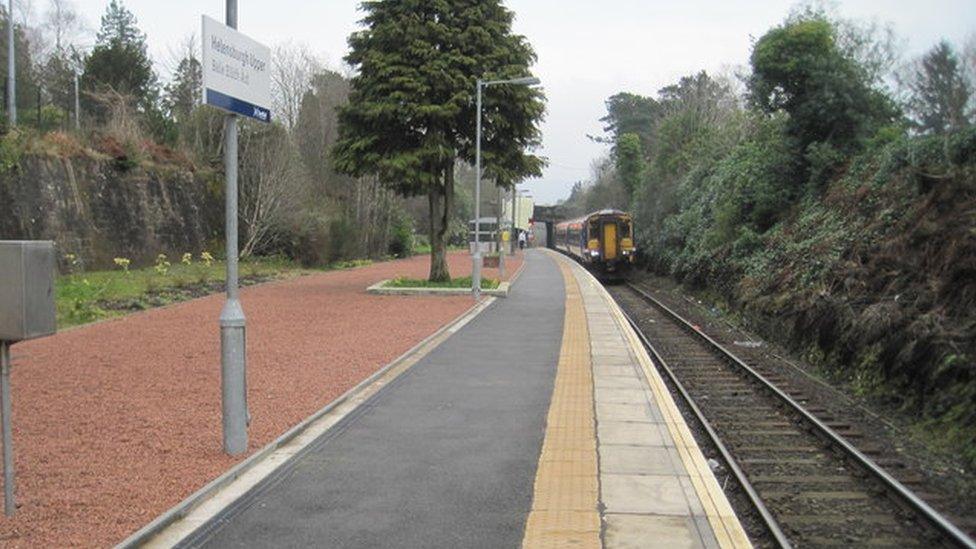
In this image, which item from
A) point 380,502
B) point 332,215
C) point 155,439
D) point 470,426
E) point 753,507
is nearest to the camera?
point 380,502

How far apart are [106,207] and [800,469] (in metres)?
Answer: 27.1

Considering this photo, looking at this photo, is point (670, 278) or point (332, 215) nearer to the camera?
point (670, 278)

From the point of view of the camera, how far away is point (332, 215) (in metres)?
42.4

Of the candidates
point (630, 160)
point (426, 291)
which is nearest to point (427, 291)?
point (426, 291)

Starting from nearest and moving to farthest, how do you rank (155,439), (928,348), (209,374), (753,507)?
(753,507) < (155,439) < (928,348) < (209,374)

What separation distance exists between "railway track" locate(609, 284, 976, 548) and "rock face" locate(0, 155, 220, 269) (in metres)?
20.2

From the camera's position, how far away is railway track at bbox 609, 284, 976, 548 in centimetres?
615

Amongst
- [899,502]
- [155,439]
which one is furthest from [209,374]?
[899,502]

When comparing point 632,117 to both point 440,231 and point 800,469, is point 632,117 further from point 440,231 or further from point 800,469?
point 800,469

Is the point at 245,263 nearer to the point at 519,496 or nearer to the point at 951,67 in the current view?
the point at 951,67

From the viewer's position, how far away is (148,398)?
30.8 ft

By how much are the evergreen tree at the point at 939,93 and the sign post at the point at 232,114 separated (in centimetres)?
1561

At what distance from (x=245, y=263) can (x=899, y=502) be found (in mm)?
32632

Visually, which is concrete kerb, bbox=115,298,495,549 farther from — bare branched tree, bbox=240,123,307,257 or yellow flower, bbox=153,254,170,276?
bare branched tree, bbox=240,123,307,257
